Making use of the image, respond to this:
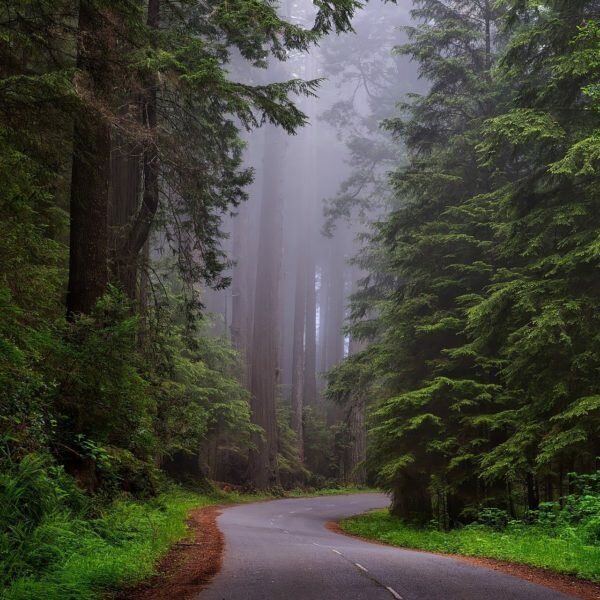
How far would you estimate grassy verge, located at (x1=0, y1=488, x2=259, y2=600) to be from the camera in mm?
5621

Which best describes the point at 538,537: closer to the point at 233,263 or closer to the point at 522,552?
the point at 522,552

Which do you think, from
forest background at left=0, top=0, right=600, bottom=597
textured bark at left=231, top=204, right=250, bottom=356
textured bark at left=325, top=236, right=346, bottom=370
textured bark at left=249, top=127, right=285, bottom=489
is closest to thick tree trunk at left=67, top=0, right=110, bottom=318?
forest background at left=0, top=0, right=600, bottom=597

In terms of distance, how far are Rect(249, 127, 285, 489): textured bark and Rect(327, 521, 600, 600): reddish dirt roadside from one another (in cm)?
1954

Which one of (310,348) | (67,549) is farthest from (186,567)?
(310,348)

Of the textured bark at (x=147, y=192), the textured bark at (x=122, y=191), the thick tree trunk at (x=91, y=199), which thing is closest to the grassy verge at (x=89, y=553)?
the thick tree trunk at (x=91, y=199)

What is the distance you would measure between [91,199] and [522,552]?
368 inches

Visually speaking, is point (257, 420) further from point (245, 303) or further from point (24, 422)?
point (24, 422)

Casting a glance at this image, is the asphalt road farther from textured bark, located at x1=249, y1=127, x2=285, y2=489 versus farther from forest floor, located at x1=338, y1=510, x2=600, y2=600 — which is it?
textured bark, located at x1=249, y1=127, x2=285, y2=489

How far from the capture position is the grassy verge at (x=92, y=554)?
221 inches

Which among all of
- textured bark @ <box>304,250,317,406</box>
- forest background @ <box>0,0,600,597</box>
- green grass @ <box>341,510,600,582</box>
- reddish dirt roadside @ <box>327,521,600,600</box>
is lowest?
reddish dirt roadside @ <box>327,521,600,600</box>

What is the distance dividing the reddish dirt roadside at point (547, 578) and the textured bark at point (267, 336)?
19541 mm

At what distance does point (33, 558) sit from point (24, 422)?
6.89 feet

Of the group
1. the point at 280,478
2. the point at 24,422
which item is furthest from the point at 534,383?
the point at 280,478

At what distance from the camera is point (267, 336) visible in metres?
32.6
